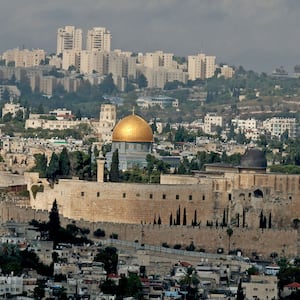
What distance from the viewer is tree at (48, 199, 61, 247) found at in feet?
206

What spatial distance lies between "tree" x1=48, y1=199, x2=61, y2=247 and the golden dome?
620 inches

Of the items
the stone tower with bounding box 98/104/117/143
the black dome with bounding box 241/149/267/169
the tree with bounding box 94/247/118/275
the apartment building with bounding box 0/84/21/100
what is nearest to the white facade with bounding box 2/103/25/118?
the stone tower with bounding box 98/104/117/143

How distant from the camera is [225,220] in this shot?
7019 centimetres

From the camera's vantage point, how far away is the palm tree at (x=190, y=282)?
178 feet

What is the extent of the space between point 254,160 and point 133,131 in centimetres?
855

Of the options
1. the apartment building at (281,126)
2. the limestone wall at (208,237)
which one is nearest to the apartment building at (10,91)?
the apartment building at (281,126)

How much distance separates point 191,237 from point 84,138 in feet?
155

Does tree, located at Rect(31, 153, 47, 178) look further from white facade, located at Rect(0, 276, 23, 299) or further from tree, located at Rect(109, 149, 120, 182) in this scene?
white facade, located at Rect(0, 276, 23, 299)

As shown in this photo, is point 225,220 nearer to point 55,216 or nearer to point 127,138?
point 55,216

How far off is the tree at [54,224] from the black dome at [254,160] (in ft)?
32.5

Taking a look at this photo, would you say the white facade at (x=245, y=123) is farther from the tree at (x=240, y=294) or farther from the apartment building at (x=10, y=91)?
the tree at (x=240, y=294)

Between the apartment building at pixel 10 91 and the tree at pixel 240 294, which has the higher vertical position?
the apartment building at pixel 10 91

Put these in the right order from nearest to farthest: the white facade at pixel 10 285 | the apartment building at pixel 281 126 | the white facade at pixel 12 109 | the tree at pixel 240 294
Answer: the white facade at pixel 10 285 < the tree at pixel 240 294 < the white facade at pixel 12 109 < the apartment building at pixel 281 126

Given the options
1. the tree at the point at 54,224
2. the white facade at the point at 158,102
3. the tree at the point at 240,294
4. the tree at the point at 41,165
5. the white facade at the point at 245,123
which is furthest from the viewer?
the white facade at the point at 158,102
